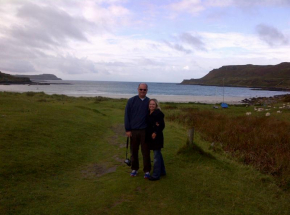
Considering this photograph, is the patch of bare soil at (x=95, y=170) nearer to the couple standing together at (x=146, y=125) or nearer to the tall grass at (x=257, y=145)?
the couple standing together at (x=146, y=125)

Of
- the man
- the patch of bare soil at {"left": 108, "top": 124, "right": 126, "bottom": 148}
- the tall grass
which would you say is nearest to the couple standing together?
the man

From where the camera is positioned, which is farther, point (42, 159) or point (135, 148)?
point (42, 159)

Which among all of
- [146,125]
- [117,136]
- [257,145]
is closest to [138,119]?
[146,125]

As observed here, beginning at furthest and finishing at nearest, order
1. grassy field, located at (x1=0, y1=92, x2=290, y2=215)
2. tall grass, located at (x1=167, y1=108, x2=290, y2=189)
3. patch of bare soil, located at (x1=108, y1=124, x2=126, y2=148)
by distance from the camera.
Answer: patch of bare soil, located at (x1=108, y1=124, x2=126, y2=148) < tall grass, located at (x1=167, y1=108, x2=290, y2=189) < grassy field, located at (x1=0, y1=92, x2=290, y2=215)

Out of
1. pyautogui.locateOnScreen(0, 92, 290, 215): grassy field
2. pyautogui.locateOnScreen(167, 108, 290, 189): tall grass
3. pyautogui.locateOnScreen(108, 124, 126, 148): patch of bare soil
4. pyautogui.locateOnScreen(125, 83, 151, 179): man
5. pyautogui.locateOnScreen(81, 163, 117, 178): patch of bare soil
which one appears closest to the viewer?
pyautogui.locateOnScreen(0, 92, 290, 215): grassy field

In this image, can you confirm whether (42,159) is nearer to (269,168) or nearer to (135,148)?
(135,148)

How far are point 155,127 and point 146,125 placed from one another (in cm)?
26

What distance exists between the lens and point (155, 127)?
6.07 metres

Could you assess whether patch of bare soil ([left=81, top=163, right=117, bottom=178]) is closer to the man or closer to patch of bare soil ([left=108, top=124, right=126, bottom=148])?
the man

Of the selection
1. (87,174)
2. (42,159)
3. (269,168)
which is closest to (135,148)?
(87,174)

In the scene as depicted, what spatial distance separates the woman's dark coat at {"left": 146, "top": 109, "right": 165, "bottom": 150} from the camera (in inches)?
237

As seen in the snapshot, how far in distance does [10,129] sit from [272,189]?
28.5 ft

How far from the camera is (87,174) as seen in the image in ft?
22.8

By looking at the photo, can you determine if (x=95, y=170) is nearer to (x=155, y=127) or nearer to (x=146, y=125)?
(x=146, y=125)
